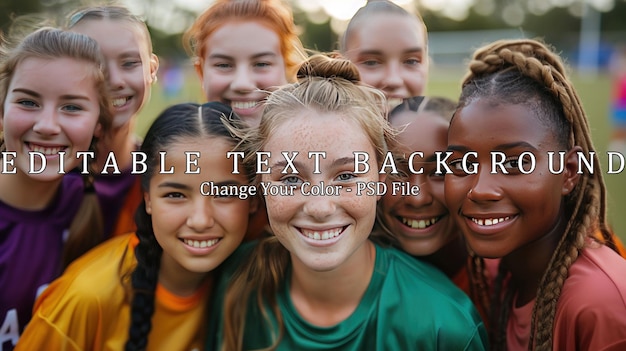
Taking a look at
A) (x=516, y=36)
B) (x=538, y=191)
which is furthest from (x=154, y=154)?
(x=516, y=36)

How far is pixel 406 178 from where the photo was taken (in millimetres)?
2393

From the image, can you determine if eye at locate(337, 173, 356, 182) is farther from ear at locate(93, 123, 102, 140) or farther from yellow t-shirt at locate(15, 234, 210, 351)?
ear at locate(93, 123, 102, 140)

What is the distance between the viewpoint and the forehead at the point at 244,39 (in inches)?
109

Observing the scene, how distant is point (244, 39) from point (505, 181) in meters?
1.39

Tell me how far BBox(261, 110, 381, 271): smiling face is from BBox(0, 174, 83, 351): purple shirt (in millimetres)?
1112

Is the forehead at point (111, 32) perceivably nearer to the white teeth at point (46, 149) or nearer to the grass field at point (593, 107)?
the white teeth at point (46, 149)

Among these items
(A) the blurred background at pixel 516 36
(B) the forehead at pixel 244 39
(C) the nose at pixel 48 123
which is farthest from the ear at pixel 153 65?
(A) the blurred background at pixel 516 36

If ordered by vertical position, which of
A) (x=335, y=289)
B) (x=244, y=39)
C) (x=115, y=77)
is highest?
(x=244, y=39)

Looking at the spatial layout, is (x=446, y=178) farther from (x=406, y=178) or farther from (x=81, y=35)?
(x=81, y=35)

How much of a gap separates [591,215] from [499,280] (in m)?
0.53

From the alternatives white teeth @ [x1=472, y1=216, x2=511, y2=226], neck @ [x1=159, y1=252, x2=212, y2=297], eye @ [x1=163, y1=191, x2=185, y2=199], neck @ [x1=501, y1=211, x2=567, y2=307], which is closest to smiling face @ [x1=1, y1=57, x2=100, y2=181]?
eye @ [x1=163, y1=191, x2=185, y2=199]

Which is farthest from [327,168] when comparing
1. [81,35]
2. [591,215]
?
[81,35]

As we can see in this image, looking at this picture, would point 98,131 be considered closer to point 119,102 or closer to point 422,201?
point 119,102

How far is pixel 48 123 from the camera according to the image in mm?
2352
